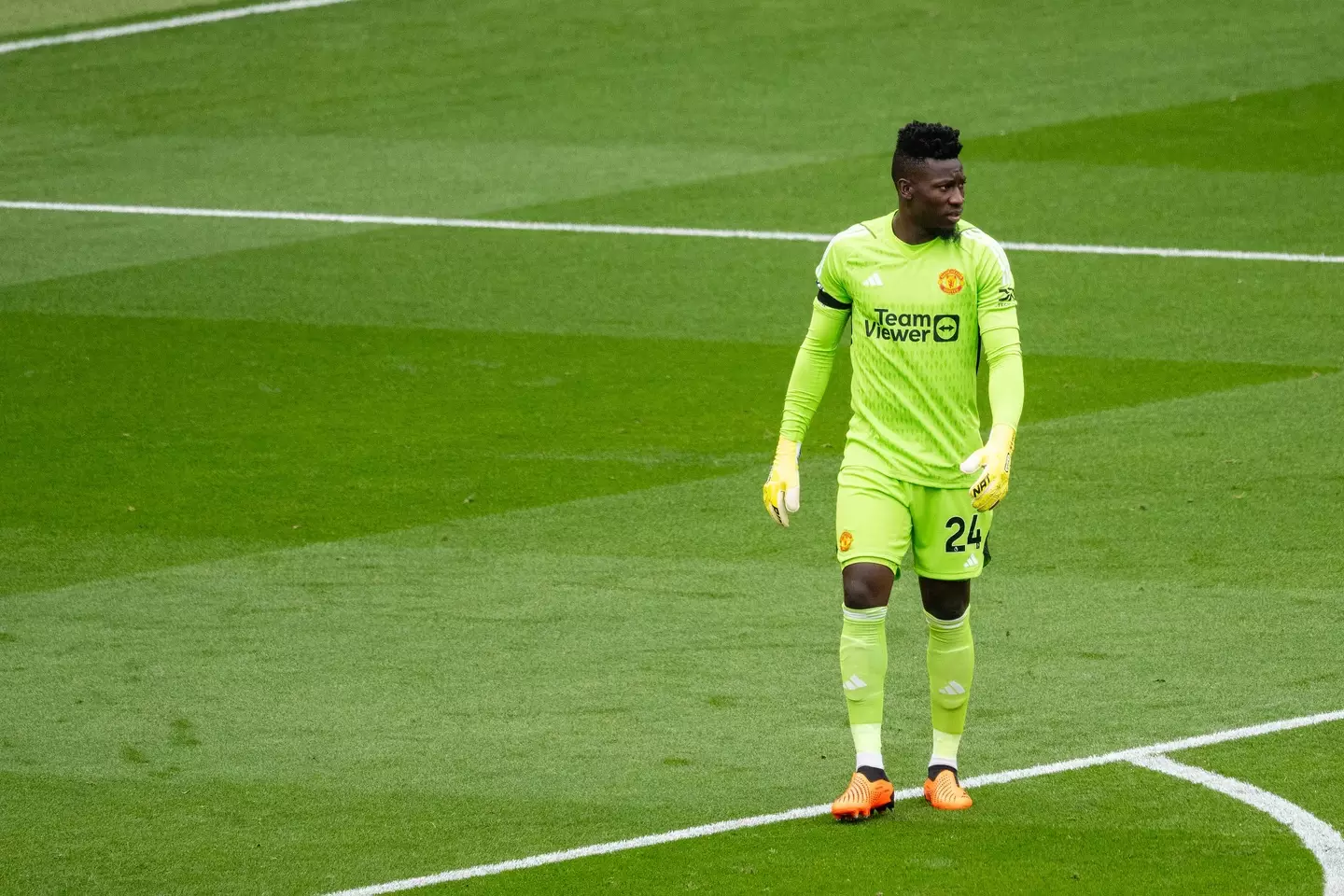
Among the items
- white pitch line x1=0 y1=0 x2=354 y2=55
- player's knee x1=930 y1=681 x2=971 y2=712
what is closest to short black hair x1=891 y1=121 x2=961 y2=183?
player's knee x1=930 y1=681 x2=971 y2=712

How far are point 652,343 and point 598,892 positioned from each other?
8579 millimetres

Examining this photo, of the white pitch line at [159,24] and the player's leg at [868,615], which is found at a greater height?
the white pitch line at [159,24]

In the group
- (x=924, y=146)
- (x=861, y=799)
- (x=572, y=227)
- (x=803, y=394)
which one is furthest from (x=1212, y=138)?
(x=861, y=799)

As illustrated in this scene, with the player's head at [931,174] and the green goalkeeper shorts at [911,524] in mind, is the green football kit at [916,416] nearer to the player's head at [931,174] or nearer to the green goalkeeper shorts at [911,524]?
the green goalkeeper shorts at [911,524]

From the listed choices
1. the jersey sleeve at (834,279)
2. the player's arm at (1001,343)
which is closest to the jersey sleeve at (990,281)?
the player's arm at (1001,343)

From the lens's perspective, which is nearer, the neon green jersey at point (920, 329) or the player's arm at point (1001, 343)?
the player's arm at point (1001, 343)

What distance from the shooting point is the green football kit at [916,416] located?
755cm

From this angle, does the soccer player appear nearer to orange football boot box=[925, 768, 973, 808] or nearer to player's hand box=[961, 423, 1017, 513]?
orange football boot box=[925, 768, 973, 808]

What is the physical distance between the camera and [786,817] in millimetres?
7664

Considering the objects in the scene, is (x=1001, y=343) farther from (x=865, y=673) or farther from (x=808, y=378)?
(x=865, y=673)

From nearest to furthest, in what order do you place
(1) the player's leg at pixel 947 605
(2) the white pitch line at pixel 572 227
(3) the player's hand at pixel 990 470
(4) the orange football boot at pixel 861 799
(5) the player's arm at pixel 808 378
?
1. (3) the player's hand at pixel 990 470
2. (4) the orange football boot at pixel 861 799
3. (1) the player's leg at pixel 947 605
4. (5) the player's arm at pixel 808 378
5. (2) the white pitch line at pixel 572 227

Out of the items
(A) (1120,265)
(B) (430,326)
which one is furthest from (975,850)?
(A) (1120,265)

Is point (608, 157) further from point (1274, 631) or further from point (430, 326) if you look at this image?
point (1274, 631)

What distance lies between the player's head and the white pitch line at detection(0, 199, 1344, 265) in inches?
410
